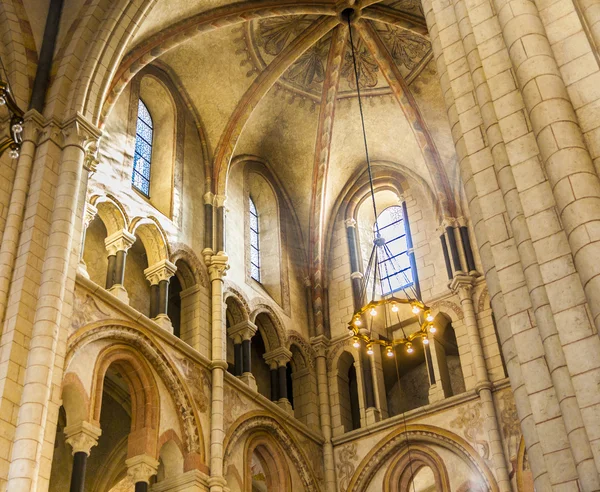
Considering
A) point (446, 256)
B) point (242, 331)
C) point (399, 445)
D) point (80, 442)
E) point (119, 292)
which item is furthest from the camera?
point (446, 256)

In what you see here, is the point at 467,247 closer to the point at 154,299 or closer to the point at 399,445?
the point at 399,445

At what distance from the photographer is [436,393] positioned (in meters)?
17.0

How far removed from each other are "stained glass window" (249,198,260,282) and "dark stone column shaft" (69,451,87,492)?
738 cm

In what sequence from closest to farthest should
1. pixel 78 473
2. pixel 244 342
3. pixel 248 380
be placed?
1. pixel 78 473
2. pixel 248 380
3. pixel 244 342

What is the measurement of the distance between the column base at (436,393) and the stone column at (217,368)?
4301 millimetres

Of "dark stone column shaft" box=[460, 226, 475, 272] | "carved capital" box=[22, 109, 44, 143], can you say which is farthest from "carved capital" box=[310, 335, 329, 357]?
"carved capital" box=[22, 109, 44, 143]

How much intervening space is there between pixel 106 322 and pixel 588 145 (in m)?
8.96

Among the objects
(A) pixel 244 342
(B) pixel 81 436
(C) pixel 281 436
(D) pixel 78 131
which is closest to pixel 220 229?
(A) pixel 244 342

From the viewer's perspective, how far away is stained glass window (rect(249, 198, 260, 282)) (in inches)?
751

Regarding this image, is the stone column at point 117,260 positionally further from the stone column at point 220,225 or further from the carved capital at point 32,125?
the carved capital at point 32,125

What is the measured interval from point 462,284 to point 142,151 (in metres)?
7.13

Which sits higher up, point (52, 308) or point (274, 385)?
point (274, 385)

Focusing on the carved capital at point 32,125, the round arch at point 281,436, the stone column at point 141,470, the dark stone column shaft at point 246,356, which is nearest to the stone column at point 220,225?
the dark stone column shaft at point 246,356

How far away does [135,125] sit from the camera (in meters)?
16.9
